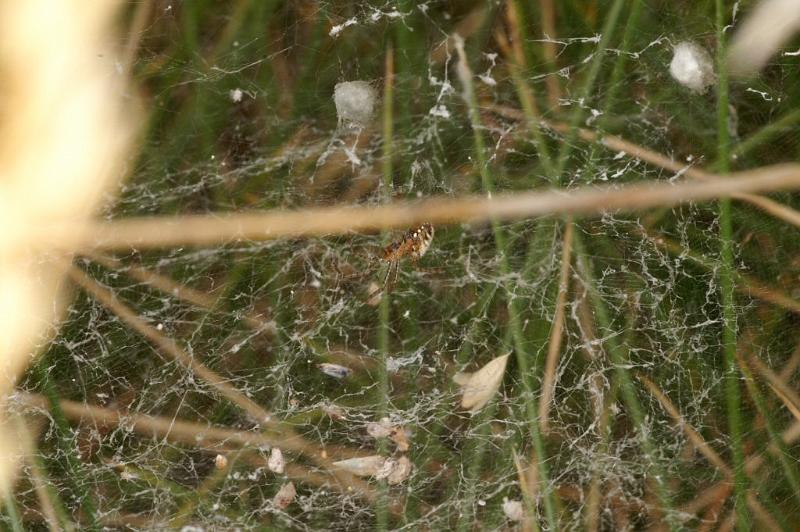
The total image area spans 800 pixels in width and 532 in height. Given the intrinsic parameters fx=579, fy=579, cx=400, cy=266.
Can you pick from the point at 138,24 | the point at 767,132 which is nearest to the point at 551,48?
the point at 767,132

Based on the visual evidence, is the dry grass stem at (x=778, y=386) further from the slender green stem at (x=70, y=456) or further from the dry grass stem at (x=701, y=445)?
the slender green stem at (x=70, y=456)

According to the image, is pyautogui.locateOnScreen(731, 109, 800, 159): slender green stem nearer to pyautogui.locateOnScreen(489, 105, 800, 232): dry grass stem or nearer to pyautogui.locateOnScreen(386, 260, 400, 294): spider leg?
pyautogui.locateOnScreen(489, 105, 800, 232): dry grass stem

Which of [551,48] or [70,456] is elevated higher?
[551,48]

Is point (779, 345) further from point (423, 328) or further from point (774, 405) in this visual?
point (423, 328)

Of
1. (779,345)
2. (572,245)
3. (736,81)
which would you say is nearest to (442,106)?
(572,245)

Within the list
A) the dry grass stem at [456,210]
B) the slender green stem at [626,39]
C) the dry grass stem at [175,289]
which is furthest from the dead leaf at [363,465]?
the slender green stem at [626,39]

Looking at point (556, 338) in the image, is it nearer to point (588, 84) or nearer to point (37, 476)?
point (588, 84)

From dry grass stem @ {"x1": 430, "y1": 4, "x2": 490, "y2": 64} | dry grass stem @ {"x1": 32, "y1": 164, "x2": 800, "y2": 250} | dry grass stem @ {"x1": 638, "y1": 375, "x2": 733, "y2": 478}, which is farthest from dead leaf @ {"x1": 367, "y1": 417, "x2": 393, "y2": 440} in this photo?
dry grass stem @ {"x1": 430, "y1": 4, "x2": 490, "y2": 64}
